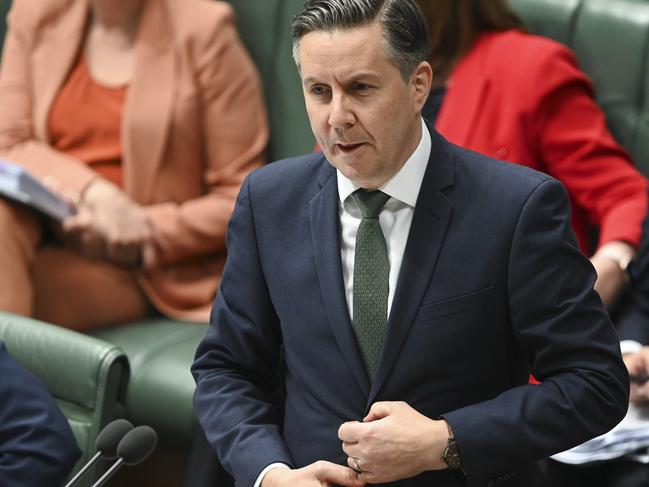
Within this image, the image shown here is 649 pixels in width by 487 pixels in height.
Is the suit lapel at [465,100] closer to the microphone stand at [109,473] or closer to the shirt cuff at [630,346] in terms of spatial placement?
the shirt cuff at [630,346]

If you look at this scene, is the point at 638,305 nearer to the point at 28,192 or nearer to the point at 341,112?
the point at 341,112

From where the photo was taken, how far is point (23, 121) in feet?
9.98

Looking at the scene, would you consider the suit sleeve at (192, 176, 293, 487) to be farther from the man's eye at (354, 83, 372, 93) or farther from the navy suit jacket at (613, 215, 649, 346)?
the navy suit jacket at (613, 215, 649, 346)

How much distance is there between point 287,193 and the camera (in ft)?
5.79

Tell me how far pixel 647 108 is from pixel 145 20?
3.96 feet

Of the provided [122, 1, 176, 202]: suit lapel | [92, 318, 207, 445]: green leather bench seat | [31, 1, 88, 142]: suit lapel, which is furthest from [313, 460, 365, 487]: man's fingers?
[31, 1, 88, 142]: suit lapel

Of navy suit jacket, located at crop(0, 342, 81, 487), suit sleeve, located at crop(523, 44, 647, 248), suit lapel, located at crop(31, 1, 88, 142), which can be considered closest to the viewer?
navy suit jacket, located at crop(0, 342, 81, 487)

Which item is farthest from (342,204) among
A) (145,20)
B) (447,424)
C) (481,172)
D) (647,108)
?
(145,20)

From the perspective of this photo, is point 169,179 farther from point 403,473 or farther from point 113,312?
point 403,473

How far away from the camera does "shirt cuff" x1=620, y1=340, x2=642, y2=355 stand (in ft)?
7.20

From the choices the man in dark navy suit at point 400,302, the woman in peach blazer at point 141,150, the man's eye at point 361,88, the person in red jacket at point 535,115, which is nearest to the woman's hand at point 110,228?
the woman in peach blazer at point 141,150

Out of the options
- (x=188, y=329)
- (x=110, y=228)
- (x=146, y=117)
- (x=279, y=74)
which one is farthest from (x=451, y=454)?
(x=279, y=74)

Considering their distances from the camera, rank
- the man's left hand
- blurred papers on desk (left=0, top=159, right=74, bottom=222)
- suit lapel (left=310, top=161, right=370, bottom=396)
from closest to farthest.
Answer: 1. the man's left hand
2. suit lapel (left=310, top=161, right=370, bottom=396)
3. blurred papers on desk (left=0, top=159, right=74, bottom=222)

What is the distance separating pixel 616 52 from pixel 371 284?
4.34ft
